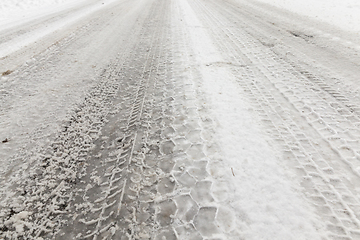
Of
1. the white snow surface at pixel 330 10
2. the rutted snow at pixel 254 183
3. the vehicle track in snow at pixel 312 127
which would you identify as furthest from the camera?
the white snow surface at pixel 330 10

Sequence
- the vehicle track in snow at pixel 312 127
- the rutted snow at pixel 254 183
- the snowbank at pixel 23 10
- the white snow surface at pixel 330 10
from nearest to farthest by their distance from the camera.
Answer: the rutted snow at pixel 254 183 < the vehicle track in snow at pixel 312 127 < the white snow surface at pixel 330 10 < the snowbank at pixel 23 10

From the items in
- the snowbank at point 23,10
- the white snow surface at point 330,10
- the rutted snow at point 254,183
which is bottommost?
the rutted snow at point 254,183

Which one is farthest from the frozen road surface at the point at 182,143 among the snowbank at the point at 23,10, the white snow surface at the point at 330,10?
the snowbank at the point at 23,10

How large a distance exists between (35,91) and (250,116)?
388 centimetres

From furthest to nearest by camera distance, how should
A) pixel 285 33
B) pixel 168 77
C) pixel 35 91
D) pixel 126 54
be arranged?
pixel 285 33, pixel 126 54, pixel 168 77, pixel 35 91

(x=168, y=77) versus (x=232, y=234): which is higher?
(x=168, y=77)

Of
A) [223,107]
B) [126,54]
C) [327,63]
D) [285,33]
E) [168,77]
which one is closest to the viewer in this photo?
[223,107]

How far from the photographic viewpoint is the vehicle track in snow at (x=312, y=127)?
1.90m

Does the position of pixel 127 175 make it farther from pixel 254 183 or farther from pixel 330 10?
pixel 330 10

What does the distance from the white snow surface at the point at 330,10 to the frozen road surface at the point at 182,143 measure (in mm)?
2557

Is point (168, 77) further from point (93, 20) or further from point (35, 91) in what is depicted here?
point (93, 20)

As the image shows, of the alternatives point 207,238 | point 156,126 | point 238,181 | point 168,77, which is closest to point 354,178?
point 238,181

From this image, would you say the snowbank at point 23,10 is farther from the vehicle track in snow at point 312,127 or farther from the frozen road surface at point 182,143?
the vehicle track in snow at point 312,127

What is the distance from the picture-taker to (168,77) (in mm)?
4059
